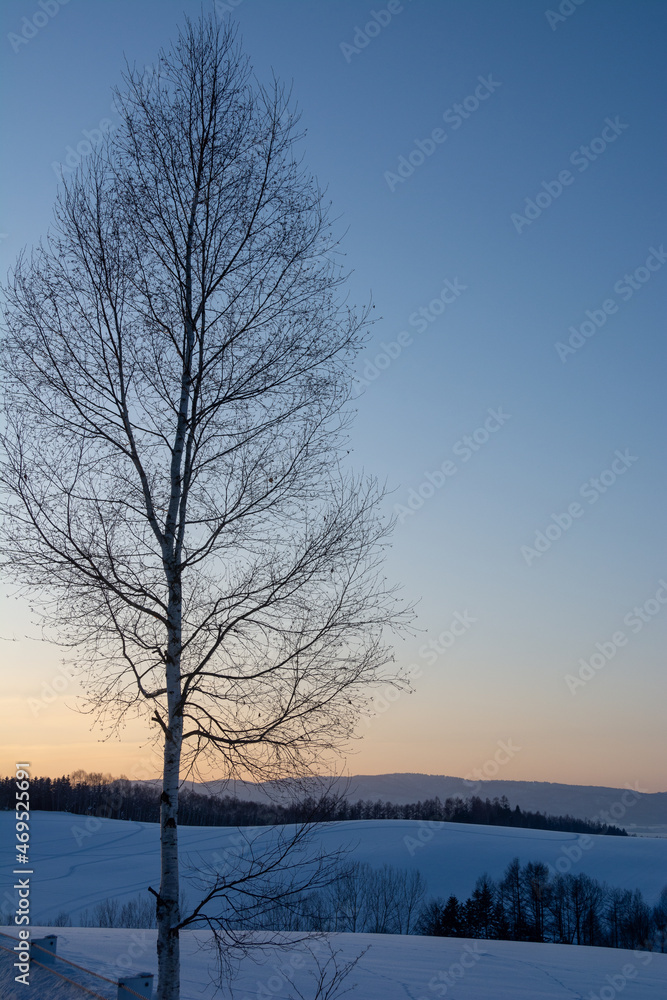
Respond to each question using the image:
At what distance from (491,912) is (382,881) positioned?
26.5 ft

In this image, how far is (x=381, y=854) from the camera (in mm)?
60844

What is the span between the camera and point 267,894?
16.1 feet

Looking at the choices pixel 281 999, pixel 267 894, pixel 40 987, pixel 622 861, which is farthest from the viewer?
pixel 622 861

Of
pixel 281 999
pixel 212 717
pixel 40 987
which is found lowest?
pixel 281 999

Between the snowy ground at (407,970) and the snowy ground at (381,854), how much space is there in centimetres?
3301

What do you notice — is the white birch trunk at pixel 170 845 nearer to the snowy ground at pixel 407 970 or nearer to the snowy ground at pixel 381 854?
the snowy ground at pixel 407 970

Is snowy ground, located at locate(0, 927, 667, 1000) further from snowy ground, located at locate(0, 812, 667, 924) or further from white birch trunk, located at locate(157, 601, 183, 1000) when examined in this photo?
snowy ground, located at locate(0, 812, 667, 924)

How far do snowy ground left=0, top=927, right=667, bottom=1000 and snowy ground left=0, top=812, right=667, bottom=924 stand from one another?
3301 cm

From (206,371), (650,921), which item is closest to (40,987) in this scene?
(206,371)

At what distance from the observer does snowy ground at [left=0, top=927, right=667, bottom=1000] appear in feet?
35.8

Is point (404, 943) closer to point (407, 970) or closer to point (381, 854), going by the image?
point (407, 970)

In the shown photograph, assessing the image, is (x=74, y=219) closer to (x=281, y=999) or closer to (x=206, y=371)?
(x=206, y=371)

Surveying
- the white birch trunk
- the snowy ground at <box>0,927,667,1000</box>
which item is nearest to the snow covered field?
the snowy ground at <box>0,927,667,1000</box>

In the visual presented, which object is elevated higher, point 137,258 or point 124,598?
point 137,258
